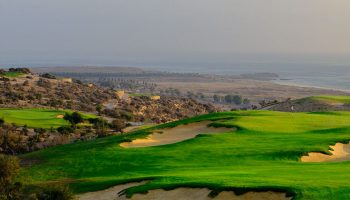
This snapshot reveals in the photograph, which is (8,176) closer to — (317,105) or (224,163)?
(224,163)

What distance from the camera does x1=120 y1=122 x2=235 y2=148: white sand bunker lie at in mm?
34562

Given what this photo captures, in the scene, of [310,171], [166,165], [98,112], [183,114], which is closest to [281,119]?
[166,165]

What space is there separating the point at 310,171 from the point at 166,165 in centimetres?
727

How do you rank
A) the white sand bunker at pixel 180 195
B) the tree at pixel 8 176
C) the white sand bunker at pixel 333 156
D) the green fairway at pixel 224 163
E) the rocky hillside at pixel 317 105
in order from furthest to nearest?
the rocky hillside at pixel 317 105
the white sand bunker at pixel 333 156
the tree at pixel 8 176
the green fairway at pixel 224 163
the white sand bunker at pixel 180 195

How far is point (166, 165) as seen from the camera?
25953 millimetres

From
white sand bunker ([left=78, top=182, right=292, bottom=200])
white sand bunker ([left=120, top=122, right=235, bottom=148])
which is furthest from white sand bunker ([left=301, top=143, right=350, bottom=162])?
white sand bunker ([left=120, top=122, right=235, bottom=148])

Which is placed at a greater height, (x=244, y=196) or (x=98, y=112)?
(x=244, y=196)

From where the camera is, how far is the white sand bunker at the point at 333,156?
1042 inches

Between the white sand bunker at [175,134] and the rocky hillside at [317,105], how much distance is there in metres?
22.6

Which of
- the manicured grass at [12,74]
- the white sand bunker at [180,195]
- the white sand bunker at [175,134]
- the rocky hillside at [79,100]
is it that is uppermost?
the white sand bunker at [180,195]

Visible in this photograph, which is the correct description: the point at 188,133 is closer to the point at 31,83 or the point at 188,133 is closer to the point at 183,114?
the point at 183,114

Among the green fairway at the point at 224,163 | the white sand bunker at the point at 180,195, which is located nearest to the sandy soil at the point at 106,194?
the white sand bunker at the point at 180,195

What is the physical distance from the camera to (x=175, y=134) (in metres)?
38.3

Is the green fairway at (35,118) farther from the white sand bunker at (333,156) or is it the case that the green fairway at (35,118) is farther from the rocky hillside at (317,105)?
the white sand bunker at (333,156)
